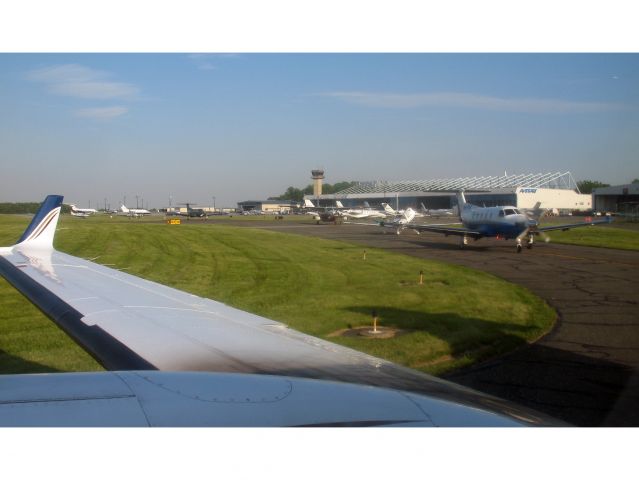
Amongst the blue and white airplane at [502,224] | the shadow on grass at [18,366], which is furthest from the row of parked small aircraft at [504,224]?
the shadow on grass at [18,366]

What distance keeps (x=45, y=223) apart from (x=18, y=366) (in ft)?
12.0

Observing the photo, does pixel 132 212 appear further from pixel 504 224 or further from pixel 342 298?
pixel 342 298

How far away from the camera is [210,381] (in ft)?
9.60

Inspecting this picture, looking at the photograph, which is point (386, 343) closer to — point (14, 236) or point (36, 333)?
point (36, 333)

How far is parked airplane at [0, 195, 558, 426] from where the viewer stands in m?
2.40

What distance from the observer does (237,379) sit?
301cm

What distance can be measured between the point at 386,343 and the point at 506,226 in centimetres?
1936

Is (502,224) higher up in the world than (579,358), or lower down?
higher up

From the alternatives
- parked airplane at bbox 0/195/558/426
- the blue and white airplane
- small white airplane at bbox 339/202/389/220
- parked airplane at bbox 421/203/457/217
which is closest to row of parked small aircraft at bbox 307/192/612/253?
the blue and white airplane

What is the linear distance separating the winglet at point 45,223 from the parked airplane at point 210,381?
361 cm

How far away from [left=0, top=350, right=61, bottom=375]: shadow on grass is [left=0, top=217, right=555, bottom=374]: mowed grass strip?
2cm

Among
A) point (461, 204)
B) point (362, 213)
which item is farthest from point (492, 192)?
point (362, 213)

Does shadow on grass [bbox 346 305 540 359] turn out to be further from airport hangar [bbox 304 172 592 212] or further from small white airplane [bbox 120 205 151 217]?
small white airplane [bbox 120 205 151 217]

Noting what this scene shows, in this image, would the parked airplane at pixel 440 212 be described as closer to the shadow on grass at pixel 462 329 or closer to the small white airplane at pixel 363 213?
the small white airplane at pixel 363 213
